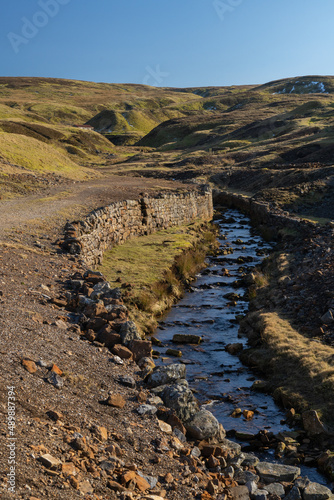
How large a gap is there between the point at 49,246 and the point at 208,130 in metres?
99.4

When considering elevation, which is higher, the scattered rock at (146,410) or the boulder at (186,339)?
the scattered rock at (146,410)

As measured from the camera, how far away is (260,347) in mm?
15711

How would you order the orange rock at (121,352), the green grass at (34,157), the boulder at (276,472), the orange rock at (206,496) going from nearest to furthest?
1. the orange rock at (206,496)
2. the boulder at (276,472)
3. the orange rock at (121,352)
4. the green grass at (34,157)

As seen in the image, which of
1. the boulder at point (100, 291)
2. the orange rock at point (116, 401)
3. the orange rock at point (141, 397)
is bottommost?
the orange rock at point (141, 397)

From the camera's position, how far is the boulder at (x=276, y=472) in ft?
30.2

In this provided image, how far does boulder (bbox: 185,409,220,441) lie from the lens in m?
9.41

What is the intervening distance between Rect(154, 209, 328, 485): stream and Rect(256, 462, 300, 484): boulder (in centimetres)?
61

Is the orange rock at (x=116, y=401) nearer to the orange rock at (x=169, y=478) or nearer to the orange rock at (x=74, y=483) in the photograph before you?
the orange rock at (x=169, y=478)

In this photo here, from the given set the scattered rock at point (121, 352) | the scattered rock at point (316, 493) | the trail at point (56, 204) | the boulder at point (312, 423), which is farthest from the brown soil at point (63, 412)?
the trail at point (56, 204)

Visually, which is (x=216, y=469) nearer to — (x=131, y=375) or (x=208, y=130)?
(x=131, y=375)

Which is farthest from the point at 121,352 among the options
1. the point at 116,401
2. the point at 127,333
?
the point at 116,401

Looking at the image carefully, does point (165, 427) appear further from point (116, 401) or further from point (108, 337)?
point (108, 337)

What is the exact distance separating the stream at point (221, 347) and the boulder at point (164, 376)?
1685 mm

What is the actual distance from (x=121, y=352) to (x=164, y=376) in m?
1.22
